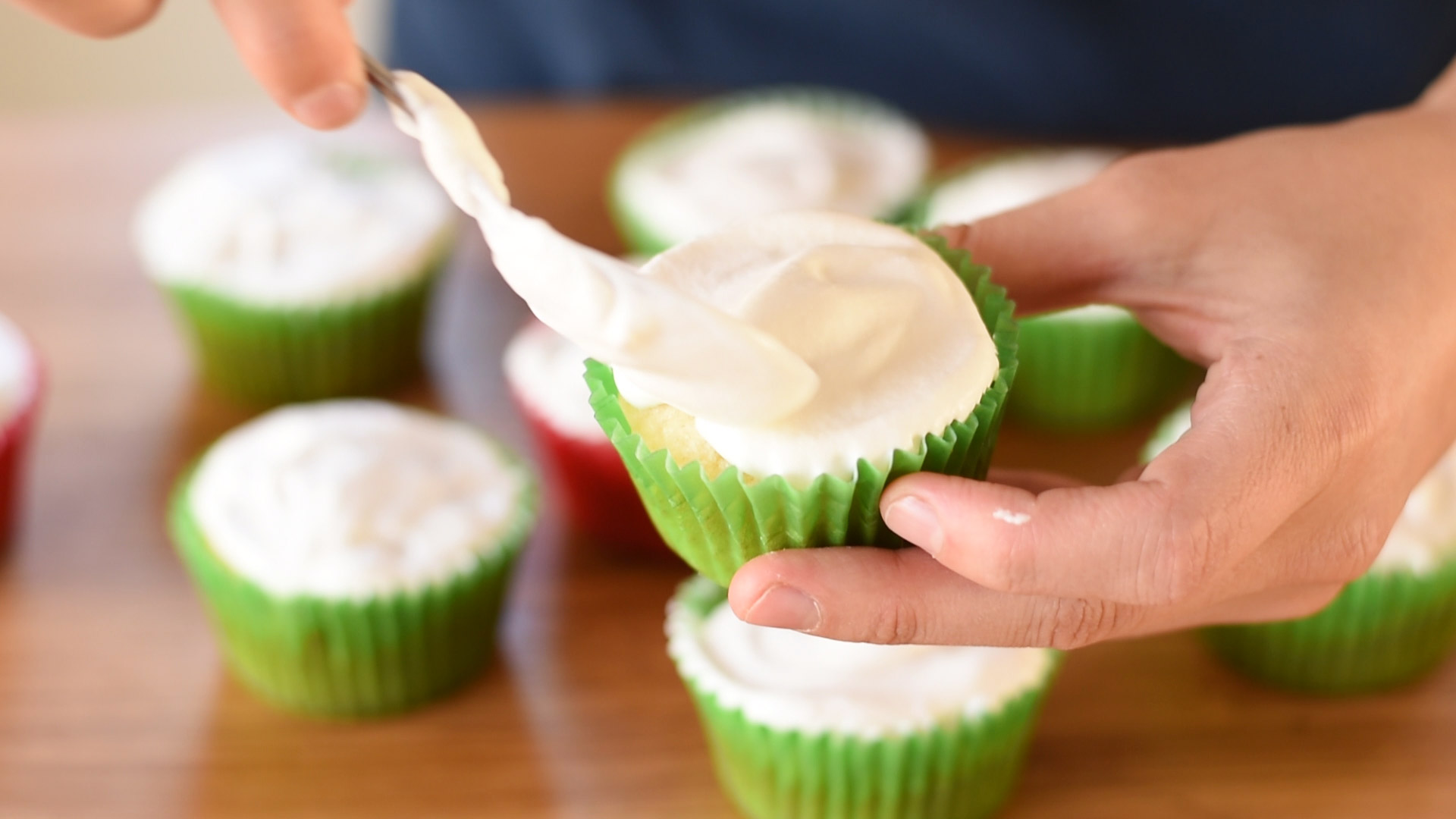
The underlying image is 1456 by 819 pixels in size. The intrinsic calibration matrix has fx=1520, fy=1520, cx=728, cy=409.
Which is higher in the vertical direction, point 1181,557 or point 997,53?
point 1181,557

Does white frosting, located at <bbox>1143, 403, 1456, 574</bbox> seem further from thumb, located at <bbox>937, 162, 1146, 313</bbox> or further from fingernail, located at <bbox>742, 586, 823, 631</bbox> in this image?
fingernail, located at <bbox>742, 586, 823, 631</bbox>

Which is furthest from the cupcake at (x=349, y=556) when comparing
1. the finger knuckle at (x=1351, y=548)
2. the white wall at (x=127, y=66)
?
the white wall at (x=127, y=66)

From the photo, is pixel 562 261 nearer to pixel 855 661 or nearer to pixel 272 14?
pixel 272 14

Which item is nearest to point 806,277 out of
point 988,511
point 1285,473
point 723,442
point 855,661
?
point 723,442

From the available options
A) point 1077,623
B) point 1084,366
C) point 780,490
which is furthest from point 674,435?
point 1084,366

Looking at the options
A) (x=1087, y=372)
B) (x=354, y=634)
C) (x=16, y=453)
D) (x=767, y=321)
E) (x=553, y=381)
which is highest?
(x=767, y=321)

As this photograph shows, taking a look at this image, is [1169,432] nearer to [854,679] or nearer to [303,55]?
[854,679]
